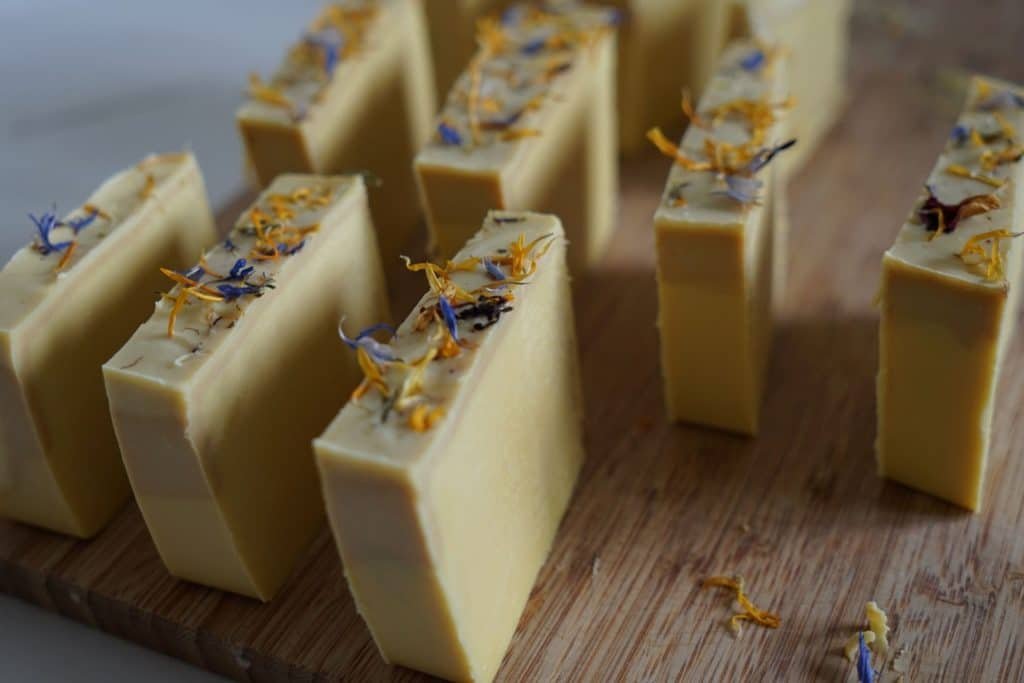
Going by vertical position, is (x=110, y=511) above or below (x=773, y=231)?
below

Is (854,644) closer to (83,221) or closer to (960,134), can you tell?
(960,134)

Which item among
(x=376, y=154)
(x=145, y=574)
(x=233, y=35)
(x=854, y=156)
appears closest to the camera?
(x=145, y=574)

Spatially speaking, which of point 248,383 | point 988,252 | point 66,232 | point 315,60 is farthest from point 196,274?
point 988,252

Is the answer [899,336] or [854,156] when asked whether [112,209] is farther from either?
[854,156]

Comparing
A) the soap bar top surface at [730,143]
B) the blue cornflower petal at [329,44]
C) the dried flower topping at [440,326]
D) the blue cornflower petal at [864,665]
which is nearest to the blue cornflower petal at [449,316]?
the dried flower topping at [440,326]

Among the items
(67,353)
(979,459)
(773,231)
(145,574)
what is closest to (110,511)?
(145,574)

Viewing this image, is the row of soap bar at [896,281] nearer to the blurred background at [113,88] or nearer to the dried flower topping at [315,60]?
the dried flower topping at [315,60]
